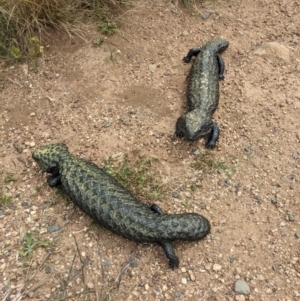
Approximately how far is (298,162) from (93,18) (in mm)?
4036

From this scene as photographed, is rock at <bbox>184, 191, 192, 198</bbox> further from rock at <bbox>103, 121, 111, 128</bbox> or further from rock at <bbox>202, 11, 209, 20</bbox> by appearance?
rock at <bbox>202, 11, 209, 20</bbox>

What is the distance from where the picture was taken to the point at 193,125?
536cm

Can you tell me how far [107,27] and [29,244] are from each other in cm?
379

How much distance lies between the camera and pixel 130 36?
6.61 m

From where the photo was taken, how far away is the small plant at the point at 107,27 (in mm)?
6531

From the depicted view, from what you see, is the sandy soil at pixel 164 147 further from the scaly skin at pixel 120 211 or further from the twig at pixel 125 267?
the scaly skin at pixel 120 211

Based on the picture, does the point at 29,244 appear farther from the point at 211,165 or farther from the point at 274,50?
the point at 274,50

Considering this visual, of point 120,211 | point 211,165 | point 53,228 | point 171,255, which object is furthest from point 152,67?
point 171,255

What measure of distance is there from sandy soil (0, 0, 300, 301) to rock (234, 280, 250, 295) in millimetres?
56

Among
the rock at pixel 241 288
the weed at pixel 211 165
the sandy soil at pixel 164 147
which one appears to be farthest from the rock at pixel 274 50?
the rock at pixel 241 288

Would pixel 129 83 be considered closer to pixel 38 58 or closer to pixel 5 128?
pixel 38 58

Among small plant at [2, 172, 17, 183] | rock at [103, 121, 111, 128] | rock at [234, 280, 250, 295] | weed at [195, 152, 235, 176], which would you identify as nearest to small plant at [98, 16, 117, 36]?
rock at [103, 121, 111, 128]

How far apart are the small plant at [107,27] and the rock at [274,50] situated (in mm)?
2379

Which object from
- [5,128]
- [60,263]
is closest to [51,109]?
[5,128]
